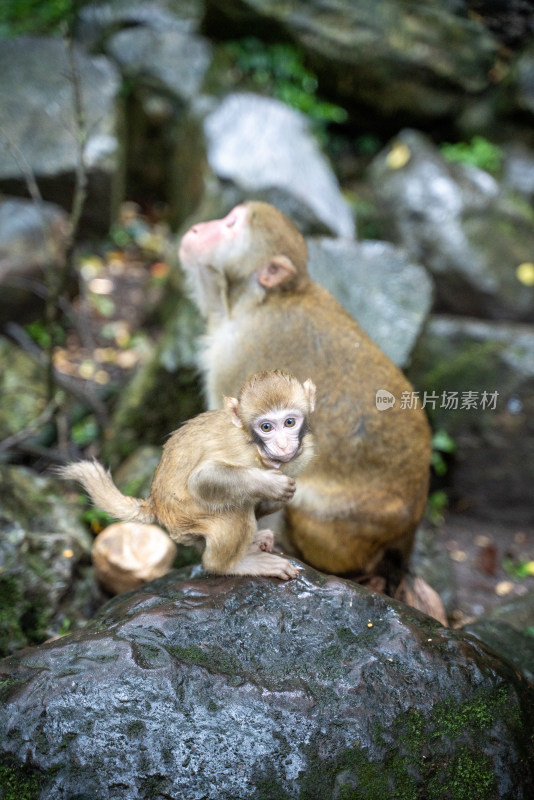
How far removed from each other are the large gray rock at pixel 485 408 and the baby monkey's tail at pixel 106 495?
3253 mm

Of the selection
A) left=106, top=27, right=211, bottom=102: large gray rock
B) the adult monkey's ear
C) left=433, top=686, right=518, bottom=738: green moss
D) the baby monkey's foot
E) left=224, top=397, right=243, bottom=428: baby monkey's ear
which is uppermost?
left=106, top=27, right=211, bottom=102: large gray rock

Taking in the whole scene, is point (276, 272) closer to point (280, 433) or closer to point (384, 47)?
point (280, 433)

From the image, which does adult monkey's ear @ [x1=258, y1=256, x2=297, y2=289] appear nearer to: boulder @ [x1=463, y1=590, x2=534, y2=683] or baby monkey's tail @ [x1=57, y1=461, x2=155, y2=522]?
baby monkey's tail @ [x1=57, y1=461, x2=155, y2=522]

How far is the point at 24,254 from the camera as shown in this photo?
7.09 metres

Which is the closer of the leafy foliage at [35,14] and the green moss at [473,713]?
the green moss at [473,713]

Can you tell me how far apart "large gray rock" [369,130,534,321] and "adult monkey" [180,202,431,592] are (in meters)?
3.32

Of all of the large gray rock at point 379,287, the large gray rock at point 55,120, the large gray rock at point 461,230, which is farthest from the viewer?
the large gray rock at point 55,120

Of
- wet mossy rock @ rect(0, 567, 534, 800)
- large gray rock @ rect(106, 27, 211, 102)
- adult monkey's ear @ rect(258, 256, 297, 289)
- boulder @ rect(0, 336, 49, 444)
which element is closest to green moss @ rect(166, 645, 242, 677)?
wet mossy rock @ rect(0, 567, 534, 800)

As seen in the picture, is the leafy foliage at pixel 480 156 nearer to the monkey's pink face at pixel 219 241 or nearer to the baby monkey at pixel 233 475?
the monkey's pink face at pixel 219 241

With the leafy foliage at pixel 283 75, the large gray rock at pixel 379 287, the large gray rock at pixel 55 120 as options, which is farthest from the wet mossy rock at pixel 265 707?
the leafy foliage at pixel 283 75

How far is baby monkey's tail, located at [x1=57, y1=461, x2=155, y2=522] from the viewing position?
332cm

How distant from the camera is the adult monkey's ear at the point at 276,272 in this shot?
4020 mm

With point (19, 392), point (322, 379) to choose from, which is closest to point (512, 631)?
point (322, 379)

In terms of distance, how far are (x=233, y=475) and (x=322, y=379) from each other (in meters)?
1.11
